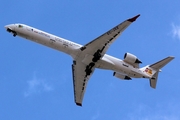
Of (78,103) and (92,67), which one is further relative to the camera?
(78,103)

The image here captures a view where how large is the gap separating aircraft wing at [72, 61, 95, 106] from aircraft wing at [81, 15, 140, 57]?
275cm

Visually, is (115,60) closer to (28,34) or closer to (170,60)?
(170,60)

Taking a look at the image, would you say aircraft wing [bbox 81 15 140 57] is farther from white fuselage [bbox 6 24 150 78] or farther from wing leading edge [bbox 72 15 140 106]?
white fuselage [bbox 6 24 150 78]

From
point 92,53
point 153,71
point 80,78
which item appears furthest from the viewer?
point 80,78

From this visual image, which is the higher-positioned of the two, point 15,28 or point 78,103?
point 15,28

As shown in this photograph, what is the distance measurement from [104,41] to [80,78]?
24.1ft

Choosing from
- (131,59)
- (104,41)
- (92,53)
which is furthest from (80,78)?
(104,41)

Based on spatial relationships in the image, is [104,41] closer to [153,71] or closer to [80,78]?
[80,78]

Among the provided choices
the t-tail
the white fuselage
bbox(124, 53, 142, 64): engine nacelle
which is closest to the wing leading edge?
the white fuselage

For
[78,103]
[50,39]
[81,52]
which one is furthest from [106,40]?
[78,103]

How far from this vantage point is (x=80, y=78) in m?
55.8

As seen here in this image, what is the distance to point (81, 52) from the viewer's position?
51.7 m

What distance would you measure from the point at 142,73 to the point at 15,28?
16.3 m

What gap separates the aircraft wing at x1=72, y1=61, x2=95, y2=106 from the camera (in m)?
54.0
